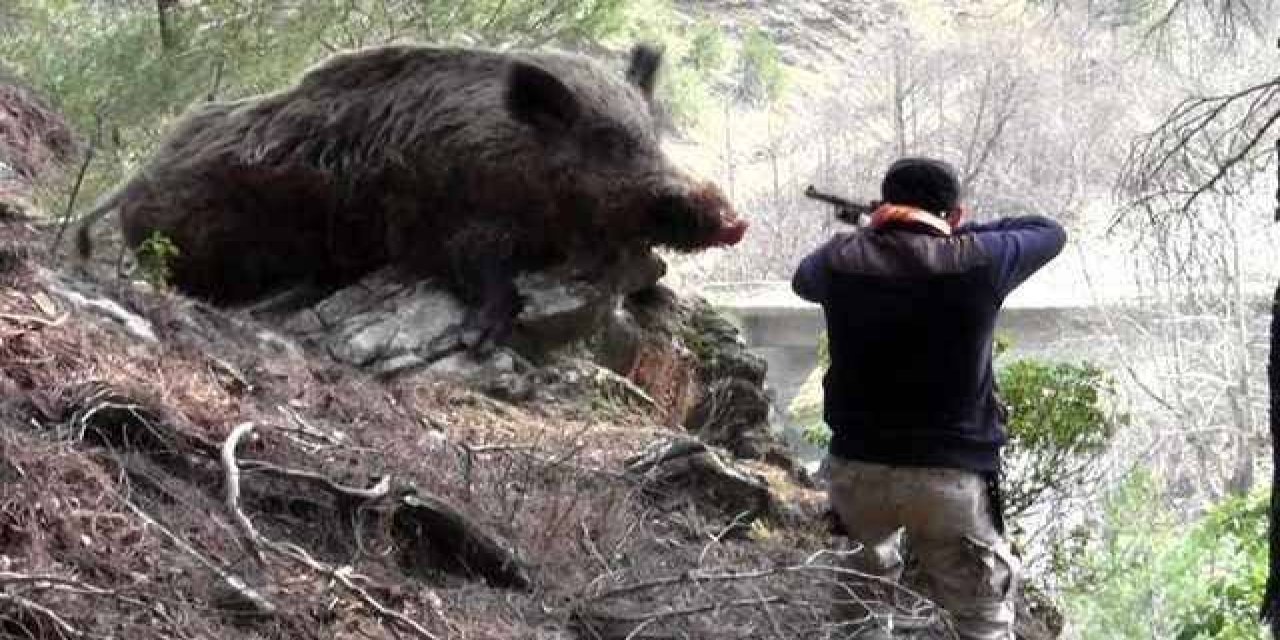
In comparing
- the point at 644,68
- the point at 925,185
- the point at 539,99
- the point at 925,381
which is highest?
the point at 644,68

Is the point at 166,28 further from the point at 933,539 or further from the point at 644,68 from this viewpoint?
the point at 933,539

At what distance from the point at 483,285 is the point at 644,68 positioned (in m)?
1.28

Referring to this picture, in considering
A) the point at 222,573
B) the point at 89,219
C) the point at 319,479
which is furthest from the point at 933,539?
the point at 89,219

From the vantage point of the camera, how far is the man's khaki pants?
3.99 meters

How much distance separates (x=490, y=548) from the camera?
3775 millimetres

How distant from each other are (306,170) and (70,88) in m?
3.53

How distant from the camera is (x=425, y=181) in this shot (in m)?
6.12

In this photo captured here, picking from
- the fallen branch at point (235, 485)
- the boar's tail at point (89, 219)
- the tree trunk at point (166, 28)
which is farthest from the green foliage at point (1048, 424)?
the tree trunk at point (166, 28)

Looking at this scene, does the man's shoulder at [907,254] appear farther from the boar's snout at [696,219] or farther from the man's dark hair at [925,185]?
the boar's snout at [696,219]

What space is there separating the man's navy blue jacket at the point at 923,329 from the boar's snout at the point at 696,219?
6.46 feet

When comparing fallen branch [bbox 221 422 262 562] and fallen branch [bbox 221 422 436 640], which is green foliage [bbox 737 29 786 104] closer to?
fallen branch [bbox 221 422 262 562]

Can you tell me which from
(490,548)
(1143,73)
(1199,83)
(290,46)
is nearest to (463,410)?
(490,548)

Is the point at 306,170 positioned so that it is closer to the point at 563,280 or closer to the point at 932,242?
the point at 563,280

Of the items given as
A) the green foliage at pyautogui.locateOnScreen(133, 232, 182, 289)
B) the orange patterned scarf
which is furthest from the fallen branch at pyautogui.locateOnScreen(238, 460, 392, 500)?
the green foliage at pyautogui.locateOnScreen(133, 232, 182, 289)
